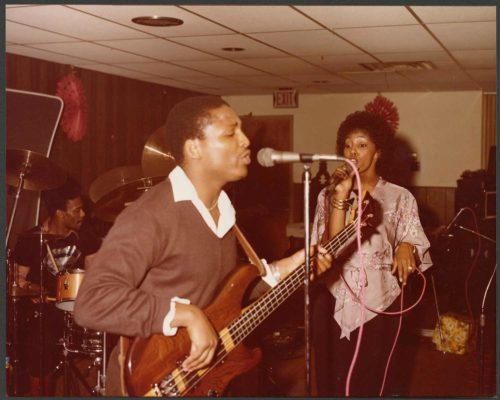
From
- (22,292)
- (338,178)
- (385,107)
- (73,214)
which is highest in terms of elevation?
(385,107)

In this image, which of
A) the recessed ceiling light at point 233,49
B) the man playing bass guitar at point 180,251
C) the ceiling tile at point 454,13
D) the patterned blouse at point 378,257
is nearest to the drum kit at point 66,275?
the patterned blouse at point 378,257

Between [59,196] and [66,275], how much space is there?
226 cm

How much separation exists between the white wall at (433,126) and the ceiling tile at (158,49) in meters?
3.27

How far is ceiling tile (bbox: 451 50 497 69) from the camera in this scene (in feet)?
16.6

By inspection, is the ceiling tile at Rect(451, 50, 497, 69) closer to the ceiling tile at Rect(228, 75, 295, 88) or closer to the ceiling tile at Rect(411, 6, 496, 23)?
the ceiling tile at Rect(411, 6, 496, 23)

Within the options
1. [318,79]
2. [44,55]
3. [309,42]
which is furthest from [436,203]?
[44,55]

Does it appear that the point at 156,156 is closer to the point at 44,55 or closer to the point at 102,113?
the point at 44,55

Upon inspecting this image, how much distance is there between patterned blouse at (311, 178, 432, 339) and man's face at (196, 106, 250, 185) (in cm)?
71

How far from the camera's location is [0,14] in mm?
2877

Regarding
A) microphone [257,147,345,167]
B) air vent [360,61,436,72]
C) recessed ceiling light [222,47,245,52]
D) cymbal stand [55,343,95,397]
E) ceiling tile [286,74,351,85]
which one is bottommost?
cymbal stand [55,343,95,397]

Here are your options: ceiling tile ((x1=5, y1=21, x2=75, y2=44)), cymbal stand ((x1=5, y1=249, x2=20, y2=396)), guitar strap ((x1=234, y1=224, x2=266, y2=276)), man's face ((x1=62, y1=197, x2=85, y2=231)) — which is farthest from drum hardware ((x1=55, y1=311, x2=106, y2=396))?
ceiling tile ((x1=5, y1=21, x2=75, y2=44))

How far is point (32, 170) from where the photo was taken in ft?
13.0

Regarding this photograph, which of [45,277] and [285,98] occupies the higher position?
[285,98]

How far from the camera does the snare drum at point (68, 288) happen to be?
348cm
